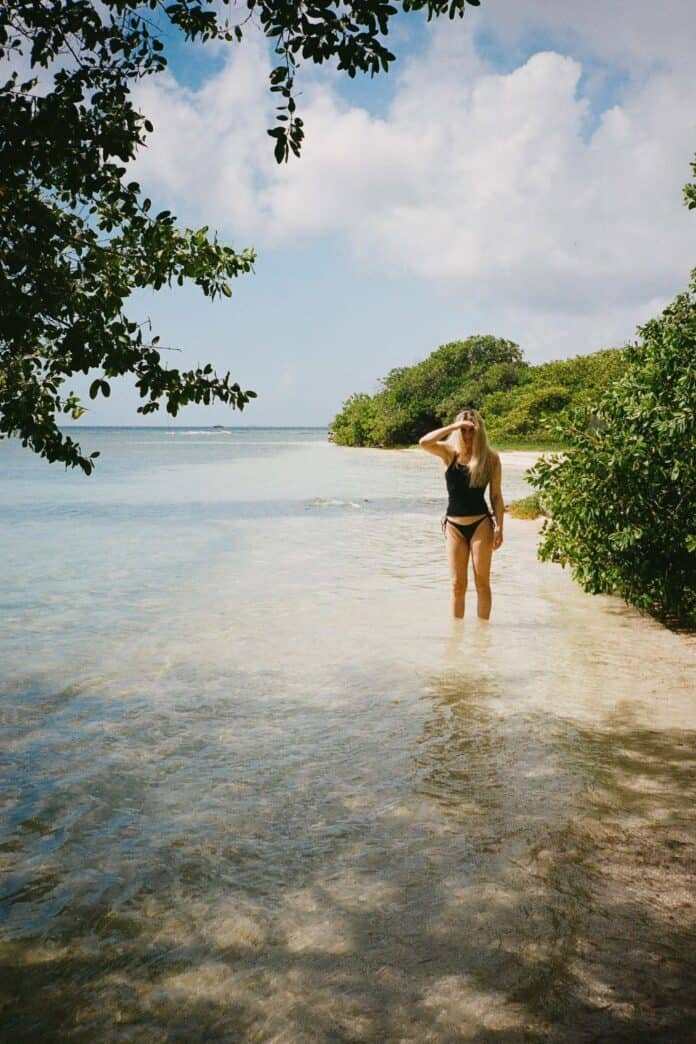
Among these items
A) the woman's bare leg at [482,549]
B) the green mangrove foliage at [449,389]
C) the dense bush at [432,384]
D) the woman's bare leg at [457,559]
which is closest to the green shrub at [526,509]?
the woman's bare leg at [457,559]

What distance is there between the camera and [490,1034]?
102 inches

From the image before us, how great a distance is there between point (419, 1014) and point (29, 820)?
8.07 ft

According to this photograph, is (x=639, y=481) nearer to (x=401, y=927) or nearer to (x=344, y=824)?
(x=344, y=824)

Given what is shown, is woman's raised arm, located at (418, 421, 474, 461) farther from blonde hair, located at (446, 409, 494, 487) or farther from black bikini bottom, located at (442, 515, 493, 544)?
black bikini bottom, located at (442, 515, 493, 544)

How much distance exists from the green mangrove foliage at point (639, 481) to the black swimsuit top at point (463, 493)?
0.95 m

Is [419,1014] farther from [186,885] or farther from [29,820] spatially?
[29,820]

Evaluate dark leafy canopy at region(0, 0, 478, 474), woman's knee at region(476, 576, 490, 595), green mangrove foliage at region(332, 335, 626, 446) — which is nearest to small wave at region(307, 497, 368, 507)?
woman's knee at region(476, 576, 490, 595)

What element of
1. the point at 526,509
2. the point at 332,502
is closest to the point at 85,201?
the point at 526,509

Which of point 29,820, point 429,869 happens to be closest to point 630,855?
point 429,869

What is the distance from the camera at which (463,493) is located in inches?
326

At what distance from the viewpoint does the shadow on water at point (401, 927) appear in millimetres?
2674

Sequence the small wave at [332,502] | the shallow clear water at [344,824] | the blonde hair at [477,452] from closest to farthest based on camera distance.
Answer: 1. the shallow clear water at [344,824]
2. the blonde hair at [477,452]
3. the small wave at [332,502]

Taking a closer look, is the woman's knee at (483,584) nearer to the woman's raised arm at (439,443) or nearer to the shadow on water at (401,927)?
the woman's raised arm at (439,443)

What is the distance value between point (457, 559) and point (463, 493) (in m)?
0.78
